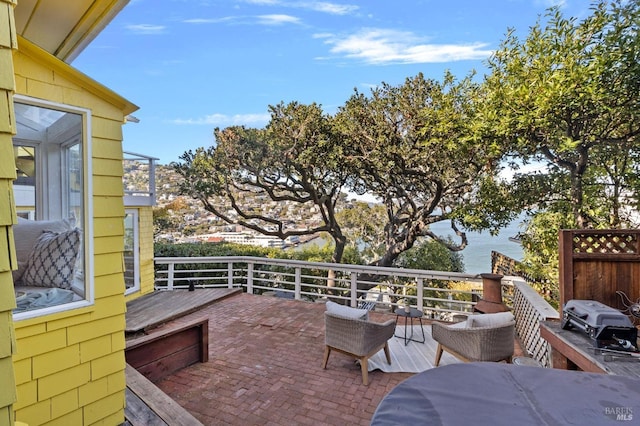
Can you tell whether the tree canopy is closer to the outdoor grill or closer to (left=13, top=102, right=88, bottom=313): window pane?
the outdoor grill

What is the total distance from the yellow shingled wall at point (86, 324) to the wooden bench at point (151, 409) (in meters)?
0.11

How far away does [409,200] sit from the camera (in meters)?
9.41

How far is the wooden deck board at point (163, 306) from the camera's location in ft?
14.5

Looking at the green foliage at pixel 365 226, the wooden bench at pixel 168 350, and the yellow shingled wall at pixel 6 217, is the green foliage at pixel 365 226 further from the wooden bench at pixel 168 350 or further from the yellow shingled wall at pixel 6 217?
the yellow shingled wall at pixel 6 217

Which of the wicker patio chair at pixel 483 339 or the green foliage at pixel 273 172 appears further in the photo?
the green foliage at pixel 273 172

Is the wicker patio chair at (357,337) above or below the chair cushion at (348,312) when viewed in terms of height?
below

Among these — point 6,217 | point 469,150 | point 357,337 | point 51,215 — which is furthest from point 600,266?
point 51,215

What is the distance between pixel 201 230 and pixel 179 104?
21.4ft

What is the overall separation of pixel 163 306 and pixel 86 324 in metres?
3.67

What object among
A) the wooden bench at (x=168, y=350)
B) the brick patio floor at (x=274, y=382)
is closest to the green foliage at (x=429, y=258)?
the brick patio floor at (x=274, y=382)

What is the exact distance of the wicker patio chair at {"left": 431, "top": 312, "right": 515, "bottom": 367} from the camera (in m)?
3.11

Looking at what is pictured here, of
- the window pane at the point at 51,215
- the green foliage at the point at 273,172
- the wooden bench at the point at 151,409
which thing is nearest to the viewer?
the window pane at the point at 51,215

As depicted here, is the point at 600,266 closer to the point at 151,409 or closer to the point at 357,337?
the point at 357,337

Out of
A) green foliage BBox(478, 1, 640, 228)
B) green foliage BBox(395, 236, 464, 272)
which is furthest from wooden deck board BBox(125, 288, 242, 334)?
green foliage BBox(395, 236, 464, 272)
